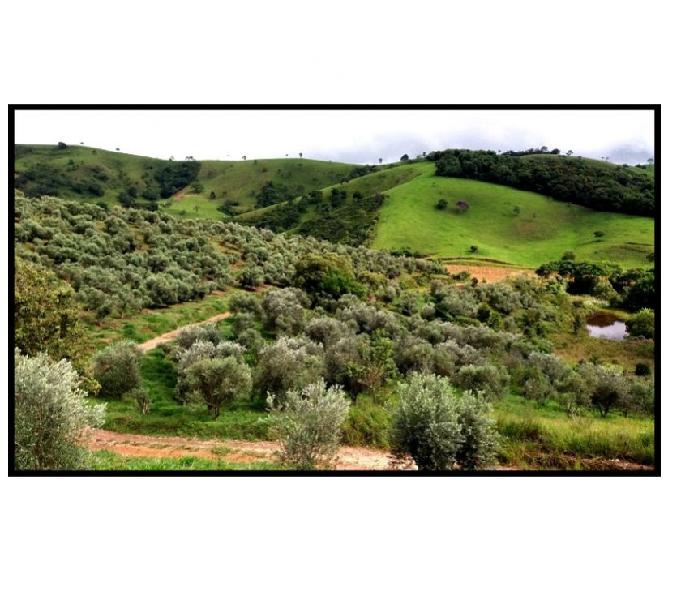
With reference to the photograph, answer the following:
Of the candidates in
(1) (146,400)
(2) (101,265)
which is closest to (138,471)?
(1) (146,400)

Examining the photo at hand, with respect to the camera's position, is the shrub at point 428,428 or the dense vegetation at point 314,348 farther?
the dense vegetation at point 314,348

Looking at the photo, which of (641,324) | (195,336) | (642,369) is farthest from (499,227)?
(195,336)

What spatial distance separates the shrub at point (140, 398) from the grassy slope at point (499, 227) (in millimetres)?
39829

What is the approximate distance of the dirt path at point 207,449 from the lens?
9.28 metres

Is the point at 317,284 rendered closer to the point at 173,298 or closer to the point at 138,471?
the point at 173,298

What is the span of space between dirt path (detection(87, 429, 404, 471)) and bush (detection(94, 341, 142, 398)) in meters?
2.45

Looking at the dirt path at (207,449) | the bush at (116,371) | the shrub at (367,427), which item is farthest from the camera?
the bush at (116,371)

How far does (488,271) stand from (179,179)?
88.9 m

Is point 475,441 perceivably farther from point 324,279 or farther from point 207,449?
point 324,279

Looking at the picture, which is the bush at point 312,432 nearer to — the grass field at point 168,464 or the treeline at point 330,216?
the grass field at point 168,464

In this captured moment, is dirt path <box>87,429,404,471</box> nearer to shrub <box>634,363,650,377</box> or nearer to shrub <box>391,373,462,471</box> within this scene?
shrub <box>391,373,462,471</box>

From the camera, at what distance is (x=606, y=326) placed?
2788cm

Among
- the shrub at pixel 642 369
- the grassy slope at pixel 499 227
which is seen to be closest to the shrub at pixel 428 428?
the shrub at pixel 642 369

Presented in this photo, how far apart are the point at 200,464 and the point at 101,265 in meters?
16.9
